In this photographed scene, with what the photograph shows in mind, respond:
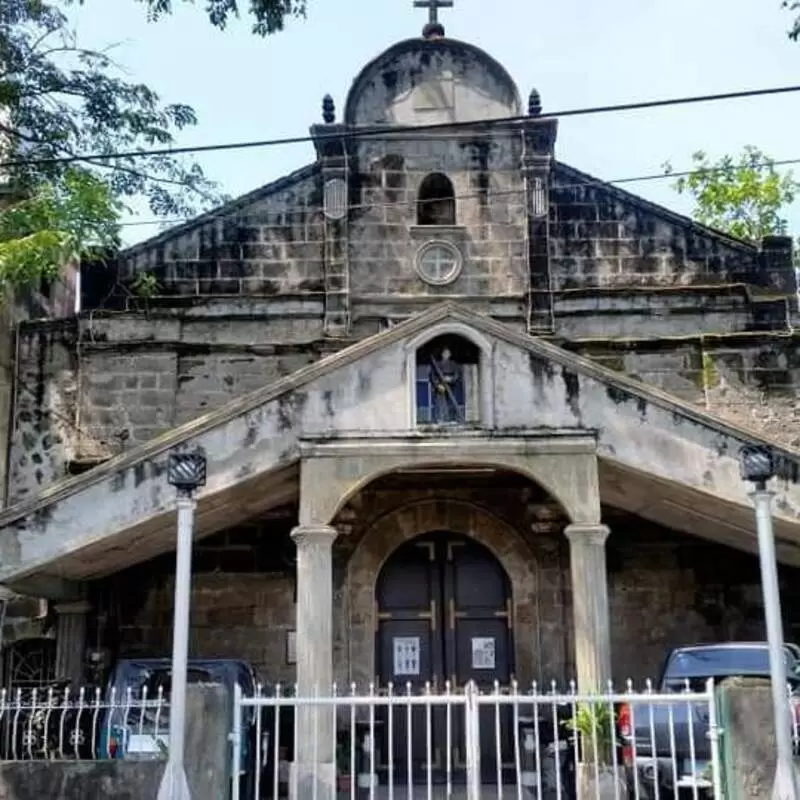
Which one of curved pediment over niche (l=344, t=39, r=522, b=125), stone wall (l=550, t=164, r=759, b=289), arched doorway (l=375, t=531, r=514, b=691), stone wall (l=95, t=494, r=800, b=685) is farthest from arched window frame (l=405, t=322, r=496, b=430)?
curved pediment over niche (l=344, t=39, r=522, b=125)

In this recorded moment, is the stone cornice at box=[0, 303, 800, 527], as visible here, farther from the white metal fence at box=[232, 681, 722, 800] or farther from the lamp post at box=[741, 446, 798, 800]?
the lamp post at box=[741, 446, 798, 800]

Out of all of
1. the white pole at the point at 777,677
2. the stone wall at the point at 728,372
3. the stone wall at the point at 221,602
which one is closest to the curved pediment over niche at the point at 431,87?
the stone wall at the point at 728,372

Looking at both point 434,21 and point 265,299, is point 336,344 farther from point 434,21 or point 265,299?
point 434,21

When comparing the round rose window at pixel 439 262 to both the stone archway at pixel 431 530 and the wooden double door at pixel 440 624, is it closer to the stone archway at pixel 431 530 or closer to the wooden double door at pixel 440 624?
the stone archway at pixel 431 530

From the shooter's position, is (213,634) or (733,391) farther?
(733,391)

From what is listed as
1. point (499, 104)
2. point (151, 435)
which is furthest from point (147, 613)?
point (499, 104)

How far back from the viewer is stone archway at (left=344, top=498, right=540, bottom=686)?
1402cm

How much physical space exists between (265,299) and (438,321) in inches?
194

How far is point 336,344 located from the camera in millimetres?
15914

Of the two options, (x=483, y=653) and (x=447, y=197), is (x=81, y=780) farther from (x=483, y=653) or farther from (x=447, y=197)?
(x=447, y=197)

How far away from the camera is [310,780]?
10.3 metres

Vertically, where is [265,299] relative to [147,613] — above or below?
above

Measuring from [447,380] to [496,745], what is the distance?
3.89m

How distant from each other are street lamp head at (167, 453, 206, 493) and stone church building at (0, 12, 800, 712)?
261 centimetres
